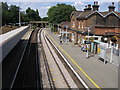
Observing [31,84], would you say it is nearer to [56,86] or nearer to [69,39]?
[56,86]

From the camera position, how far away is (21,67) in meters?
16.2

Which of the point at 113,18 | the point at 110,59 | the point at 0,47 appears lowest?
the point at 110,59

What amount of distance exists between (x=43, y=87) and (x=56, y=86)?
33.9 inches

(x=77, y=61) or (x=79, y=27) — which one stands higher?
(x=79, y=27)

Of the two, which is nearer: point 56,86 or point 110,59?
point 56,86

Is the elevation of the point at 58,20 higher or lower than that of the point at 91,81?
higher

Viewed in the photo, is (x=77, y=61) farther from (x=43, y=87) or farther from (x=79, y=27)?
(x=79, y=27)

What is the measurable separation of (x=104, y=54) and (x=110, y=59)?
68cm

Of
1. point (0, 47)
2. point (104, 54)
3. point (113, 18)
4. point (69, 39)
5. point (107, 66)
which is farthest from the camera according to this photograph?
point (69, 39)

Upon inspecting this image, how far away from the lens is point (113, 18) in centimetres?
2895

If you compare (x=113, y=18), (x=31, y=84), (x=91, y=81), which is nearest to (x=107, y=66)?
(x=91, y=81)

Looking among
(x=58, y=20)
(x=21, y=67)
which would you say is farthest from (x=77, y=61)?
(x=58, y=20)

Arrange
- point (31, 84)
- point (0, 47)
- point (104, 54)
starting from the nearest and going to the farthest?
1. point (0, 47)
2. point (31, 84)
3. point (104, 54)

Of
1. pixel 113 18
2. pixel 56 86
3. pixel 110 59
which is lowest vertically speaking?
pixel 56 86
